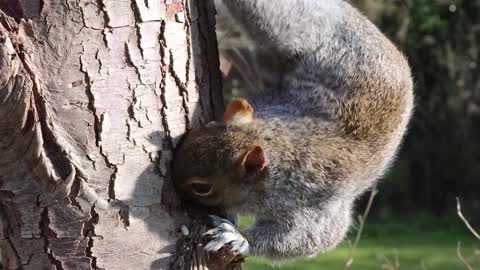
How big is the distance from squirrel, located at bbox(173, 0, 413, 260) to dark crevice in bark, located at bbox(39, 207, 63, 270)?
1.05 ft

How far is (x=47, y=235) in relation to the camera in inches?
72.9

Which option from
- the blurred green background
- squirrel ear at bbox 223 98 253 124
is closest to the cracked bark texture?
squirrel ear at bbox 223 98 253 124

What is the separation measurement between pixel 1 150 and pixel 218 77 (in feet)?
2.10

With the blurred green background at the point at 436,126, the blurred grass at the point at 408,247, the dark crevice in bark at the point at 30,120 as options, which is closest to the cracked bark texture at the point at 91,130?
the dark crevice in bark at the point at 30,120

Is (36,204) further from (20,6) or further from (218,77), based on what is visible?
A: (218,77)

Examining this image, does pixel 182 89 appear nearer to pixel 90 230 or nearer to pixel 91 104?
pixel 91 104

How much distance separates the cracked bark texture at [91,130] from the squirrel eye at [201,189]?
0.15 metres

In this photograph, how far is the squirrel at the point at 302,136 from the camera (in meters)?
2.25

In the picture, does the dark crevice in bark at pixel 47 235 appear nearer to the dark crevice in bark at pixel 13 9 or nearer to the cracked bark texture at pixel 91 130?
the cracked bark texture at pixel 91 130

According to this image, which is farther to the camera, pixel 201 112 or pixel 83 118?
pixel 201 112

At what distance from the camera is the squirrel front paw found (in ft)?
6.61

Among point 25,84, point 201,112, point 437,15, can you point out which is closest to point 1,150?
point 25,84

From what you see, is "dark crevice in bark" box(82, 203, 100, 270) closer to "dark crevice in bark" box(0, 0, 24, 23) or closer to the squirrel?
the squirrel

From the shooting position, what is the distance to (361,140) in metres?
2.55
